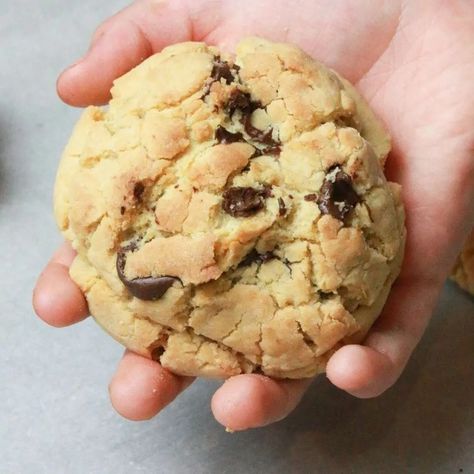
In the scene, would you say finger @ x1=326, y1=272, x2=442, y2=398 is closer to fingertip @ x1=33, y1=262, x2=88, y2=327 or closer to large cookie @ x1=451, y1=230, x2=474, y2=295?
large cookie @ x1=451, y1=230, x2=474, y2=295

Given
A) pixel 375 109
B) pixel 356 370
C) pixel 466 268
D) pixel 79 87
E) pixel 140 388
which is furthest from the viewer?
pixel 466 268

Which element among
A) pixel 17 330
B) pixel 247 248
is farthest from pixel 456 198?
pixel 17 330

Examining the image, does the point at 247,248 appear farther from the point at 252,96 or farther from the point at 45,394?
the point at 45,394

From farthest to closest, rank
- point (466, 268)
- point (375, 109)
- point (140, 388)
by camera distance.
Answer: point (466, 268)
point (375, 109)
point (140, 388)

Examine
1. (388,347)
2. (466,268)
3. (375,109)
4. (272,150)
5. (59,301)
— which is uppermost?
(272,150)

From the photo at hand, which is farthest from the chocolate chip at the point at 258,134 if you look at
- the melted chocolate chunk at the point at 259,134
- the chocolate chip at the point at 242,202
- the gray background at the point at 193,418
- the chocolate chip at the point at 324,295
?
the gray background at the point at 193,418

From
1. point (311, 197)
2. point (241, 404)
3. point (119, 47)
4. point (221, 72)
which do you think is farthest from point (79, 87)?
point (241, 404)

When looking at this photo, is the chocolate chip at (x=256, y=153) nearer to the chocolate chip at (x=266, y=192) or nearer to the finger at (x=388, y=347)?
the chocolate chip at (x=266, y=192)

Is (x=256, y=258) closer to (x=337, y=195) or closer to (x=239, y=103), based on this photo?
(x=337, y=195)
